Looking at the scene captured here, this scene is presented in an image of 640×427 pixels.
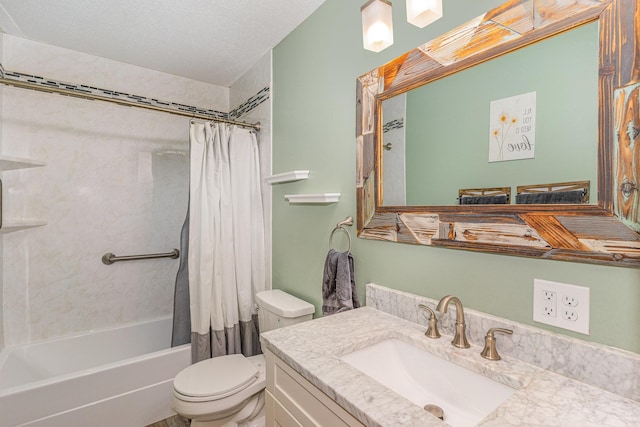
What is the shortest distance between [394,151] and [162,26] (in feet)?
5.43

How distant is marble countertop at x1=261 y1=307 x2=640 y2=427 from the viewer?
66cm

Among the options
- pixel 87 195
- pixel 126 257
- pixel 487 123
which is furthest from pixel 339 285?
pixel 87 195

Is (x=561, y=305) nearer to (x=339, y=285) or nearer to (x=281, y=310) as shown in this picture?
(x=339, y=285)

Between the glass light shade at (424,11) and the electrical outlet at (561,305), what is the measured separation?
88 centimetres

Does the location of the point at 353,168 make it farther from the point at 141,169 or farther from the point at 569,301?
the point at 141,169

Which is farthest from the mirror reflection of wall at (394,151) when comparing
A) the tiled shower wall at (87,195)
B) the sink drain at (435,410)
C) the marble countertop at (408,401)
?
the tiled shower wall at (87,195)

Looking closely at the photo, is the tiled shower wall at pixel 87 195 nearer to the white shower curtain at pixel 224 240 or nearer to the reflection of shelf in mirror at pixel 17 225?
the reflection of shelf in mirror at pixel 17 225

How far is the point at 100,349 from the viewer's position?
228 cm

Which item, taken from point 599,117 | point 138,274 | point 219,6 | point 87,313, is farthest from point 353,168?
point 87,313

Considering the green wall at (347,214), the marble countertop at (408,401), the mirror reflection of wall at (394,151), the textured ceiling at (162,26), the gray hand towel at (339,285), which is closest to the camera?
the marble countertop at (408,401)

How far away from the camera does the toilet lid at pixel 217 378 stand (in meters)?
1.48

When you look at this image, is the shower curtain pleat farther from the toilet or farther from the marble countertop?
the marble countertop

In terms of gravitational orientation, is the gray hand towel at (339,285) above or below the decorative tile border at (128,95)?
below

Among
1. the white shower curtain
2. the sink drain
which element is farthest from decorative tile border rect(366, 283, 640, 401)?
the white shower curtain
